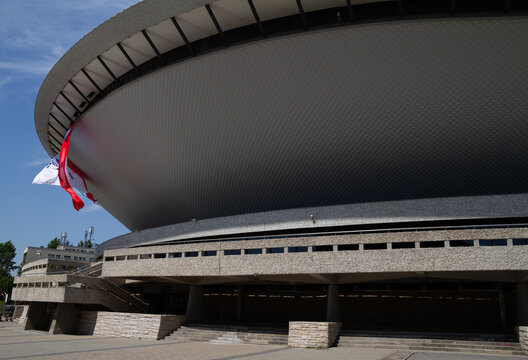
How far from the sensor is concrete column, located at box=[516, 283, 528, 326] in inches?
677

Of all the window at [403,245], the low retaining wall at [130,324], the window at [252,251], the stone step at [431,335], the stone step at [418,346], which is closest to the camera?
the stone step at [418,346]

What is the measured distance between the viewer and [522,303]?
1739 cm

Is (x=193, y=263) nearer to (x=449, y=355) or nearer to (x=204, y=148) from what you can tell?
(x=204, y=148)

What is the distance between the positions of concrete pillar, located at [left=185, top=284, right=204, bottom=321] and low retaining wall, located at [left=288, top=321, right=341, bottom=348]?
7273mm

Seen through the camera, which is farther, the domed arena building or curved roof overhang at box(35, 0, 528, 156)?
curved roof overhang at box(35, 0, 528, 156)

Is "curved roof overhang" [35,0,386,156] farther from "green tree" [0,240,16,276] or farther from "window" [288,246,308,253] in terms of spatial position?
"green tree" [0,240,16,276]

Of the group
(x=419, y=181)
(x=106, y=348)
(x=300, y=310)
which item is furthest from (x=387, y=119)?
(x=106, y=348)

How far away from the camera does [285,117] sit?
2147 centimetres

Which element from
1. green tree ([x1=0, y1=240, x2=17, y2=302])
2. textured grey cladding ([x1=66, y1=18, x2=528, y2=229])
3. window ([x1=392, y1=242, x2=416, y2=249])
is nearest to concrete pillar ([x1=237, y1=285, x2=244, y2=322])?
textured grey cladding ([x1=66, y1=18, x2=528, y2=229])

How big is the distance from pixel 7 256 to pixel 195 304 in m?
68.3

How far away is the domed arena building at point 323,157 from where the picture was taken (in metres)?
17.7

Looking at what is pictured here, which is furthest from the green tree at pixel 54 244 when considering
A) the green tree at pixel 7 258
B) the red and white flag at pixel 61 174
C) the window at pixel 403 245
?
the window at pixel 403 245

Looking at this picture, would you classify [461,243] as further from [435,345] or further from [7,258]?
[7,258]

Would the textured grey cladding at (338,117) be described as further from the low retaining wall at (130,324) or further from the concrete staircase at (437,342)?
the low retaining wall at (130,324)
